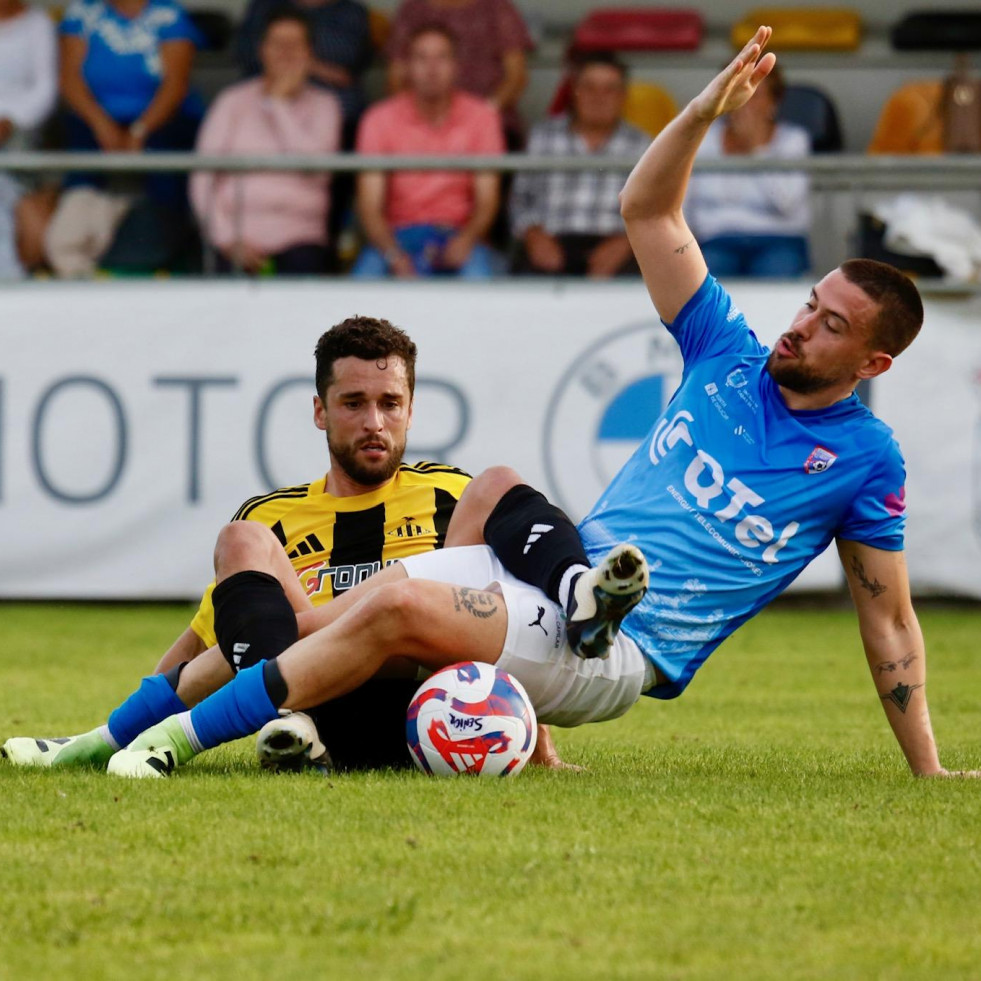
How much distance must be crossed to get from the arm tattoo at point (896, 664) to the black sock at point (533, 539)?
36.2 inches

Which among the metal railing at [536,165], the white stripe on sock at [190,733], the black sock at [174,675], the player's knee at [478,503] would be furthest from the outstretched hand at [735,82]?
the metal railing at [536,165]

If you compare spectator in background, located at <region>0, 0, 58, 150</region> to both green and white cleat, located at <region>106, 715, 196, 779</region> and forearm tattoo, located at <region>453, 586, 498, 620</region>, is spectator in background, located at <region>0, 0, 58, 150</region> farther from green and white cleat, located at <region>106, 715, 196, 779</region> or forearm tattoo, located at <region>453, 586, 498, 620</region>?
forearm tattoo, located at <region>453, 586, 498, 620</region>

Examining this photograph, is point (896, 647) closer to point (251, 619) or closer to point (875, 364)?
point (875, 364)

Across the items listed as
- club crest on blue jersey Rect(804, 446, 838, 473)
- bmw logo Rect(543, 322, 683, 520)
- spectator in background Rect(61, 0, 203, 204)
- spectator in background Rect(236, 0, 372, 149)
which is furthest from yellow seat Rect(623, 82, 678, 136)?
club crest on blue jersey Rect(804, 446, 838, 473)

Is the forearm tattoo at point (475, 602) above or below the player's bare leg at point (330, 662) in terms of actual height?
above

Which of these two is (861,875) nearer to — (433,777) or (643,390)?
(433,777)

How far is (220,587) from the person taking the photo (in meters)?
4.95

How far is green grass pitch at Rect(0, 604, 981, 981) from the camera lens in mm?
2900

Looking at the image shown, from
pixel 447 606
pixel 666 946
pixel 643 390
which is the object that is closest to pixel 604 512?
pixel 447 606

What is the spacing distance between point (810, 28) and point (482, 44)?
2.67 m

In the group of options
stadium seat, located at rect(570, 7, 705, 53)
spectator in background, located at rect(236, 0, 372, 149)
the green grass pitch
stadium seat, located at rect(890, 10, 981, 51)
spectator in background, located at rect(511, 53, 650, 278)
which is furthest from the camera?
stadium seat, located at rect(570, 7, 705, 53)

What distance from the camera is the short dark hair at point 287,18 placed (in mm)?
11797

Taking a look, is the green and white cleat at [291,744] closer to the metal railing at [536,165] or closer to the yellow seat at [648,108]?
the metal railing at [536,165]

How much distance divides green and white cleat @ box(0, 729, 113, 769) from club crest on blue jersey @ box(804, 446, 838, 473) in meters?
2.19
